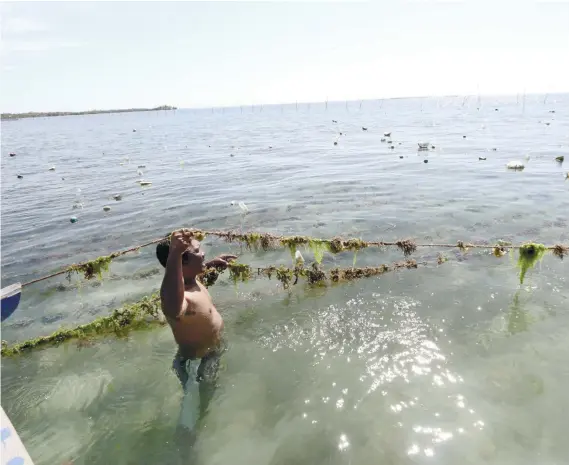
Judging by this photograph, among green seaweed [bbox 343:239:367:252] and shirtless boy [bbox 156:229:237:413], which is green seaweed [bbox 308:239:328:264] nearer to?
green seaweed [bbox 343:239:367:252]

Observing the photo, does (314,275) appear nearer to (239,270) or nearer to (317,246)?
(317,246)

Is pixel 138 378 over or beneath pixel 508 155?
beneath

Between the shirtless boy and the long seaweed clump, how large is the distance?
110 inches

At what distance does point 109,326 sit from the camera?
344 inches

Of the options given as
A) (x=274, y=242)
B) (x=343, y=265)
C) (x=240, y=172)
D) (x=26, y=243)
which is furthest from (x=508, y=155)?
(x=26, y=243)

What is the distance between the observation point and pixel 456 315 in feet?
27.5

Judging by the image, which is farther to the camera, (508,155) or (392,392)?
(508,155)

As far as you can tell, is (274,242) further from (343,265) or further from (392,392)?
(392,392)

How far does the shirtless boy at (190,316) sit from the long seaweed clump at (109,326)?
2.80 meters

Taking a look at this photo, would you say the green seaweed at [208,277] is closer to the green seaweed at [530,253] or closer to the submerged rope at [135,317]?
the submerged rope at [135,317]

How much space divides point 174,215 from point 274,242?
31.4ft

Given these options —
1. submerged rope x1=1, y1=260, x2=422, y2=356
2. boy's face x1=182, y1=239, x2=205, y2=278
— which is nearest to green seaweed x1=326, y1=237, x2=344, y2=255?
submerged rope x1=1, y1=260, x2=422, y2=356

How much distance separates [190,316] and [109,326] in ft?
13.0

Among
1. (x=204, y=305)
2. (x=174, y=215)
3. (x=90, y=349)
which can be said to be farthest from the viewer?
(x=174, y=215)
